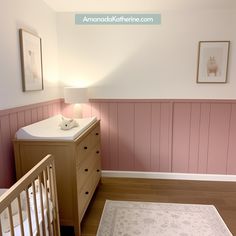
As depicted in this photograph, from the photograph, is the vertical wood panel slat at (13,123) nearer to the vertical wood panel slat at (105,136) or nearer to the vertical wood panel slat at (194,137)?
the vertical wood panel slat at (105,136)

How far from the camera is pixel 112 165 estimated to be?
309 centimetres

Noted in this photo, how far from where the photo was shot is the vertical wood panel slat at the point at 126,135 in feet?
9.68

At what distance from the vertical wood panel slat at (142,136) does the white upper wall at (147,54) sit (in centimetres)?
19

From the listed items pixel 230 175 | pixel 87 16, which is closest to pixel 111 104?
pixel 87 16

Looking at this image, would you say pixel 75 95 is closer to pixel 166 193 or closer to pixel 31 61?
pixel 31 61

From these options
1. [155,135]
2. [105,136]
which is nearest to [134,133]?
[155,135]

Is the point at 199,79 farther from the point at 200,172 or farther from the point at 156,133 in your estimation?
the point at 200,172

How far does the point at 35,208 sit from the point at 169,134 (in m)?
2.13

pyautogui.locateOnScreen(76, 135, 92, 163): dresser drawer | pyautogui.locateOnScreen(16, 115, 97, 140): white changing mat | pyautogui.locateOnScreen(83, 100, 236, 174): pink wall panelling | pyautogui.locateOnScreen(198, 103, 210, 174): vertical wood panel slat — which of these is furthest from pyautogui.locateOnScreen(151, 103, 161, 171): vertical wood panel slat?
pyautogui.locateOnScreen(16, 115, 97, 140): white changing mat

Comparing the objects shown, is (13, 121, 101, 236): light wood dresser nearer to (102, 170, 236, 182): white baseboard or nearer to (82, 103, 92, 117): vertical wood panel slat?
(82, 103, 92, 117): vertical wood panel slat

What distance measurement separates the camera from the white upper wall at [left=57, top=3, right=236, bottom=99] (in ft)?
8.91

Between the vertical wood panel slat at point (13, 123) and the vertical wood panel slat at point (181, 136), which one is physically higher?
the vertical wood panel slat at point (13, 123)

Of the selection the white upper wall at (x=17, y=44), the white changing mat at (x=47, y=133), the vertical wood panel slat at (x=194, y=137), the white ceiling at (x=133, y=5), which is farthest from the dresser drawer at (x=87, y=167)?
the white ceiling at (x=133, y=5)

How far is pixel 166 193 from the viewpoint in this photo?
2.63 metres
